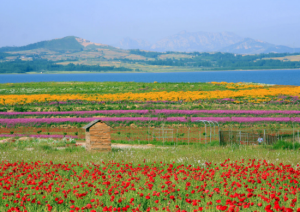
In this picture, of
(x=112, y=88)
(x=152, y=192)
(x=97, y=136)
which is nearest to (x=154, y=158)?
(x=97, y=136)

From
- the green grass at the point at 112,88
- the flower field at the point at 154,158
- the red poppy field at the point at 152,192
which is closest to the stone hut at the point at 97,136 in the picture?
the flower field at the point at 154,158

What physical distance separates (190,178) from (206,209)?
3477 millimetres

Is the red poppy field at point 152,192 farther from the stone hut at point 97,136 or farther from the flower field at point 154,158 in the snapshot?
the stone hut at point 97,136

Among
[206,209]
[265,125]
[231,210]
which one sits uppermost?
[231,210]

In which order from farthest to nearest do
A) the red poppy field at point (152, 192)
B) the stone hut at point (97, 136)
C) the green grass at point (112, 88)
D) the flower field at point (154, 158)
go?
1. the green grass at point (112, 88)
2. the stone hut at point (97, 136)
3. the flower field at point (154, 158)
4. the red poppy field at point (152, 192)

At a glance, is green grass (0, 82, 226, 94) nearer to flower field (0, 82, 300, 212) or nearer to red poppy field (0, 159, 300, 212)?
flower field (0, 82, 300, 212)

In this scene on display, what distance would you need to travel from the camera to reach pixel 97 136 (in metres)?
20.7

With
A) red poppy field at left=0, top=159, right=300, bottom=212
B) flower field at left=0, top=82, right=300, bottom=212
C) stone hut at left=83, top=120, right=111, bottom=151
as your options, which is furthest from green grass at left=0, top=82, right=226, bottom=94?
red poppy field at left=0, top=159, right=300, bottom=212

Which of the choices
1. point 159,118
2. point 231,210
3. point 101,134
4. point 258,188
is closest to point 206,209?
point 231,210

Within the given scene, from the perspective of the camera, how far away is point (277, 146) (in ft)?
69.0

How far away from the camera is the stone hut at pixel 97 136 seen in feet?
67.4

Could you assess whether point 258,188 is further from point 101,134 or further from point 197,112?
point 197,112

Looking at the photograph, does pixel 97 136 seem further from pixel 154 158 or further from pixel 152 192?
pixel 152 192

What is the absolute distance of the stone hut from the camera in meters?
20.5
